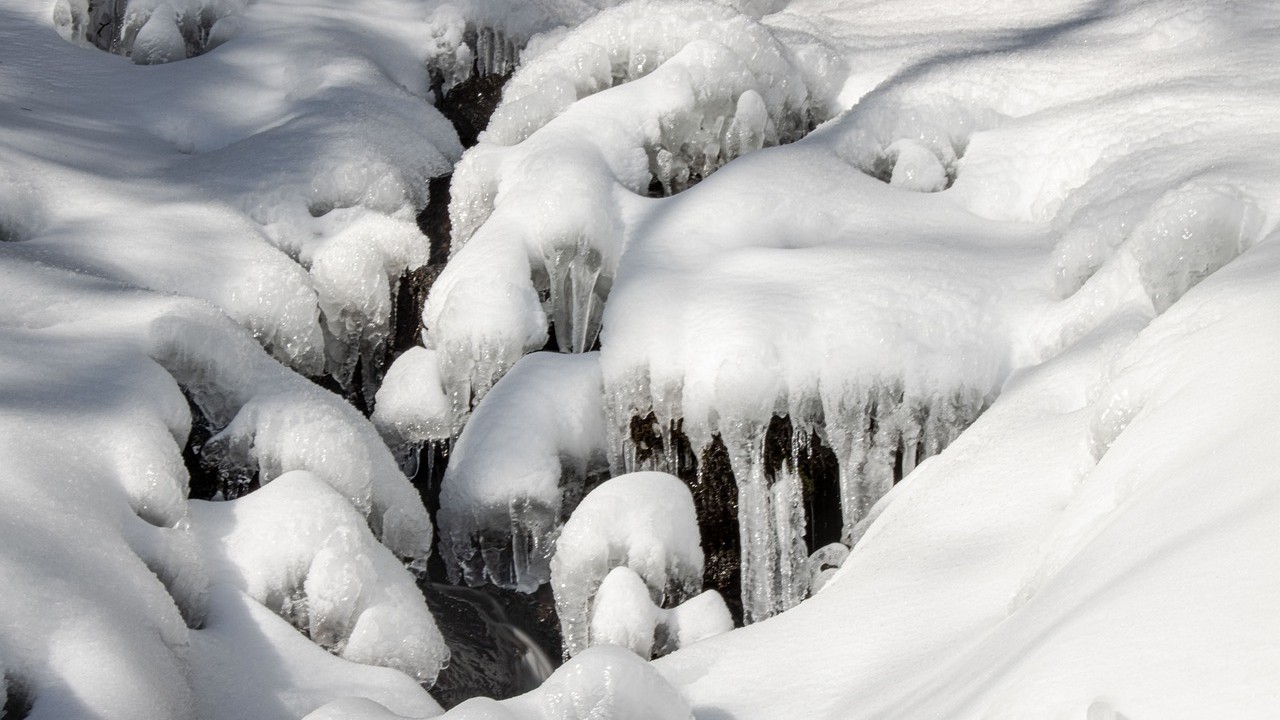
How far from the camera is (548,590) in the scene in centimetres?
461

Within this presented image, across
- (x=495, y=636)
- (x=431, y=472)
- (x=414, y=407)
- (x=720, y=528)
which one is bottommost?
(x=495, y=636)

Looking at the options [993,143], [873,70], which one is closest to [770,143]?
[873,70]

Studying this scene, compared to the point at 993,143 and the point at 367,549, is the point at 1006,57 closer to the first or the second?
the point at 993,143

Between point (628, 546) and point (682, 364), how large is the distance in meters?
0.67

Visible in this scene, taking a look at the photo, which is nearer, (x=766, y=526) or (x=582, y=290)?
(x=766, y=526)

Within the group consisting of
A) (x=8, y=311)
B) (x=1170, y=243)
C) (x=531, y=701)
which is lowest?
(x=531, y=701)

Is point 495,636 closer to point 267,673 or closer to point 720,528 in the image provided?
point 720,528

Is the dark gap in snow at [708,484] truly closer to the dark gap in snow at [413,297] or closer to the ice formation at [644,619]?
the ice formation at [644,619]

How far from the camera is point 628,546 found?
385cm

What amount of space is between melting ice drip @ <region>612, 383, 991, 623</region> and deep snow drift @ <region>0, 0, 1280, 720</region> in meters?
0.01

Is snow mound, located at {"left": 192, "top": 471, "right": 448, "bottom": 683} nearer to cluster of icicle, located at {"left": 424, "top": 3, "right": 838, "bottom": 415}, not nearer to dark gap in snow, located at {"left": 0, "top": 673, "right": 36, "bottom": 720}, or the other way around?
dark gap in snow, located at {"left": 0, "top": 673, "right": 36, "bottom": 720}

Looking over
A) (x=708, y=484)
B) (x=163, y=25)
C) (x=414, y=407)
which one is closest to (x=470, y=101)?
(x=163, y=25)

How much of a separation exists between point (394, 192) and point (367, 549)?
244 centimetres

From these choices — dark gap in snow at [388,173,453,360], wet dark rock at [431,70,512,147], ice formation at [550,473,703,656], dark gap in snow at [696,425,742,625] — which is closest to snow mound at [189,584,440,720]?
ice formation at [550,473,703,656]
